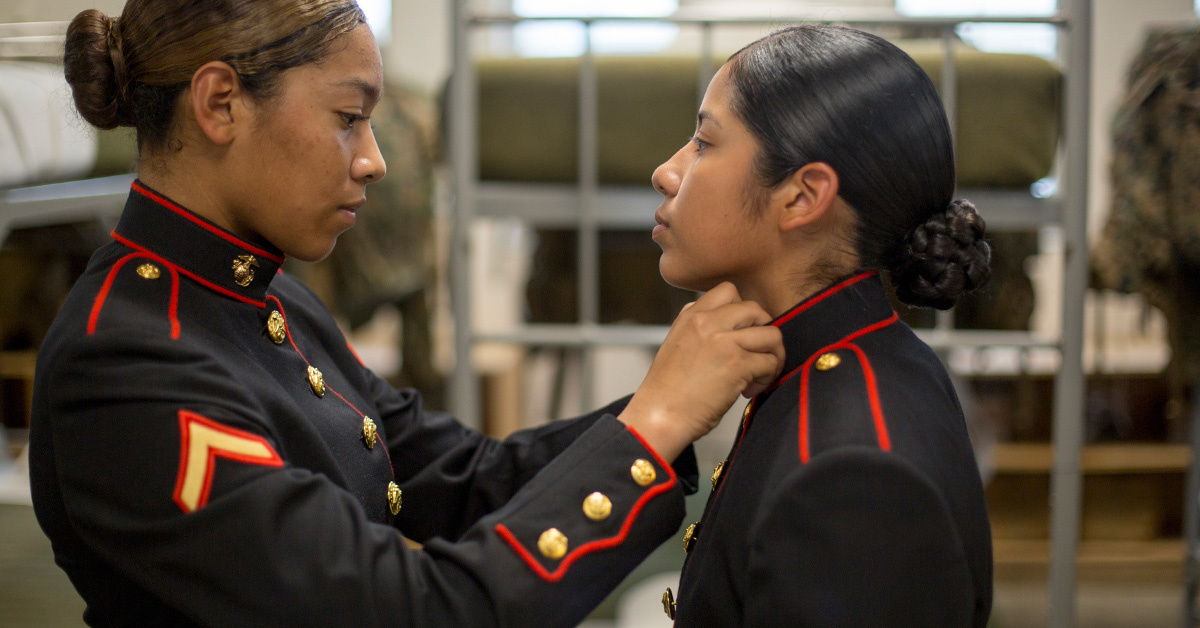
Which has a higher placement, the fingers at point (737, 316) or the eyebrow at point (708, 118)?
the eyebrow at point (708, 118)

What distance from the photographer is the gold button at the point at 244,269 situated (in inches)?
42.4

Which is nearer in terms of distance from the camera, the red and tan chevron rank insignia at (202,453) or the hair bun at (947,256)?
the red and tan chevron rank insignia at (202,453)

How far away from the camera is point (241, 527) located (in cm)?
87

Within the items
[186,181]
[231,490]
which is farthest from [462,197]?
[231,490]

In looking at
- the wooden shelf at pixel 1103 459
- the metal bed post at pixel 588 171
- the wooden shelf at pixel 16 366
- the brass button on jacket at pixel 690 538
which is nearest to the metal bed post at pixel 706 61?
the metal bed post at pixel 588 171

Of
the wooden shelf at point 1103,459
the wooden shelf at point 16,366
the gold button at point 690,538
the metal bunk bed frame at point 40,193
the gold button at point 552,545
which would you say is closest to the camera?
→ the gold button at point 552,545

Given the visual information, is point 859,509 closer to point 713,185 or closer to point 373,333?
point 713,185

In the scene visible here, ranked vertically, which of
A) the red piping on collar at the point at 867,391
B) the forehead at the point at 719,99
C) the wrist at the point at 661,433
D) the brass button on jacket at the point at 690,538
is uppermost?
the forehead at the point at 719,99

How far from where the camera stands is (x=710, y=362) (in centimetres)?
99

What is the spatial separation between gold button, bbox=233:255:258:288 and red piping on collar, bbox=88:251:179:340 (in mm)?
64

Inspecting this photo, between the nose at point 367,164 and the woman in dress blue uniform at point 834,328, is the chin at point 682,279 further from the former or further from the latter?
the nose at point 367,164

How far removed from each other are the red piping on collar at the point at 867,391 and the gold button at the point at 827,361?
0.01 m

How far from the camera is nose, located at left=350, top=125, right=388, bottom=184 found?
1083mm

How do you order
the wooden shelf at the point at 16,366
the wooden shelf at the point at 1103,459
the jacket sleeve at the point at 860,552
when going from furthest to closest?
the wooden shelf at the point at 1103,459 → the wooden shelf at the point at 16,366 → the jacket sleeve at the point at 860,552
